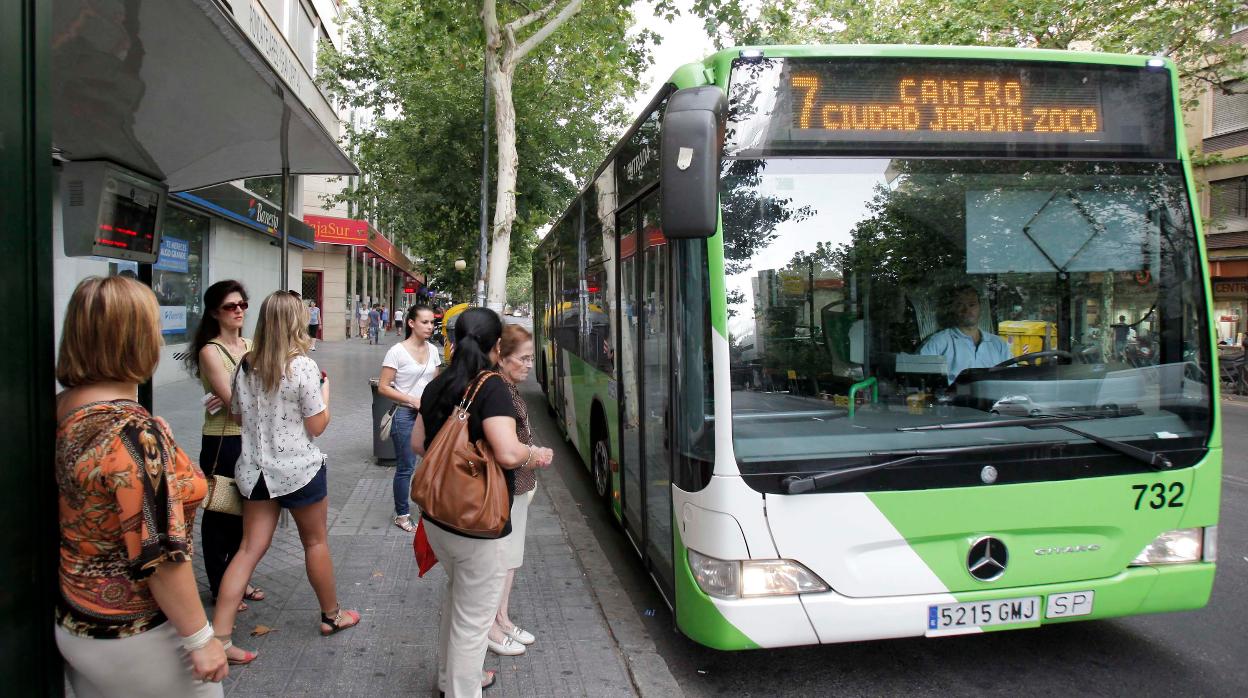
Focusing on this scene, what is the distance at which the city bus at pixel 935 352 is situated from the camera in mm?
3256

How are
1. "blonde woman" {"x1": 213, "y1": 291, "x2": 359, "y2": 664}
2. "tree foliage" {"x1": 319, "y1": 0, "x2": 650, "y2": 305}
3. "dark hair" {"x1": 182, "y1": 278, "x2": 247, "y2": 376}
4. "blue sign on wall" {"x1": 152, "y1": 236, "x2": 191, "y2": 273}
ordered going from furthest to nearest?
"tree foliage" {"x1": 319, "y1": 0, "x2": 650, "y2": 305} → "blue sign on wall" {"x1": 152, "y1": 236, "x2": 191, "y2": 273} → "dark hair" {"x1": 182, "y1": 278, "x2": 247, "y2": 376} → "blonde woman" {"x1": 213, "y1": 291, "x2": 359, "y2": 664}

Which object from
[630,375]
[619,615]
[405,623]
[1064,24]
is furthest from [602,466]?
[1064,24]

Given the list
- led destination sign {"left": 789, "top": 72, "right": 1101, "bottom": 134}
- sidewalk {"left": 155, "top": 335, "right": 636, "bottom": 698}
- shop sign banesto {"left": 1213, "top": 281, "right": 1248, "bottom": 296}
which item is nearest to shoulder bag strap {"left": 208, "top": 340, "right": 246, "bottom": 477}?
sidewalk {"left": 155, "top": 335, "right": 636, "bottom": 698}

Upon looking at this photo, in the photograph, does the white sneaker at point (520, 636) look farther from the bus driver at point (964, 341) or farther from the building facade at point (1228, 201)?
the building facade at point (1228, 201)

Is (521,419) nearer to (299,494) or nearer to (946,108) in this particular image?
(299,494)

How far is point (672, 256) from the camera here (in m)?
3.59

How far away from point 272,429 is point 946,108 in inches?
129

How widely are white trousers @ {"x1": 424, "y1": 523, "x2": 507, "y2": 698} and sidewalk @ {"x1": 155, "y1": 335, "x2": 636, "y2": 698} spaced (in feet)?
1.52

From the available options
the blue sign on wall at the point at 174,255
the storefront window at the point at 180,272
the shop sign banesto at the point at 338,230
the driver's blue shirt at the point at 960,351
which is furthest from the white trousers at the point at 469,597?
the shop sign banesto at the point at 338,230

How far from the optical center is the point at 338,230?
30.1 m

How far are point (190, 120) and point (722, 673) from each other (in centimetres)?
424

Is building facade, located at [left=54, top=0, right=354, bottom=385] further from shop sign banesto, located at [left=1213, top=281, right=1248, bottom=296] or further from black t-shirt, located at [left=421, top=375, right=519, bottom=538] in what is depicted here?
shop sign banesto, located at [left=1213, top=281, right=1248, bottom=296]

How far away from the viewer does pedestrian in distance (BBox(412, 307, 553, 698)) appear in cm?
300

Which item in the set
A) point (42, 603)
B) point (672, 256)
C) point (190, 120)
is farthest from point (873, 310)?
point (190, 120)
